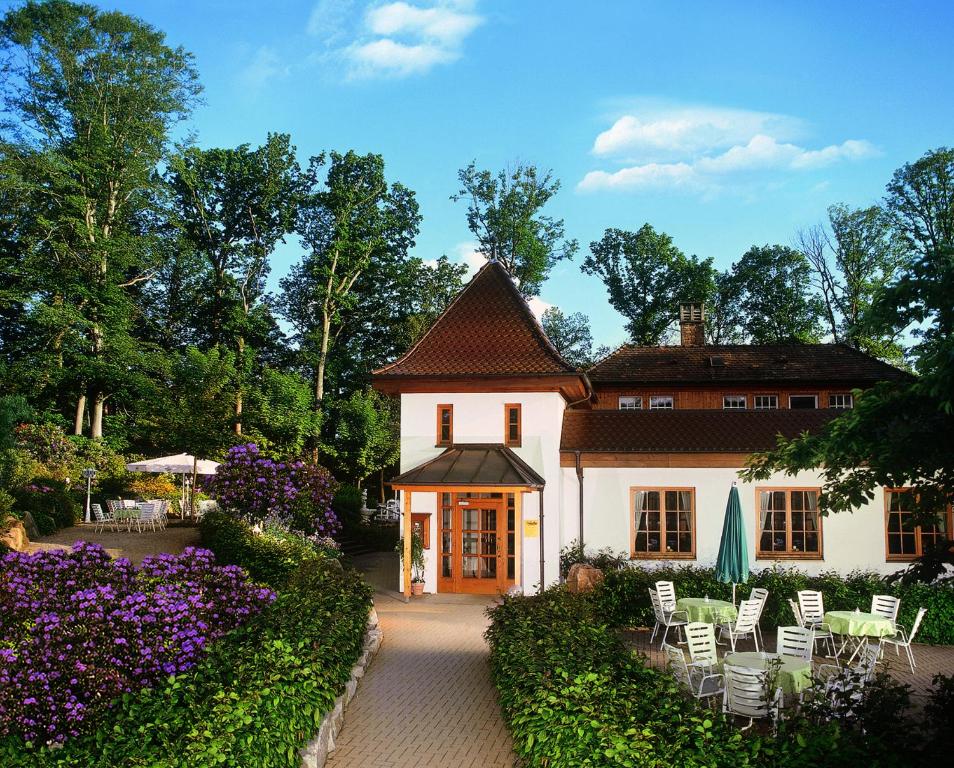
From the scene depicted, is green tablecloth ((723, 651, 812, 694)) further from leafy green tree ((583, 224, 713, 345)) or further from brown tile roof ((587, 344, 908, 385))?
leafy green tree ((583, 224, 713, 345))

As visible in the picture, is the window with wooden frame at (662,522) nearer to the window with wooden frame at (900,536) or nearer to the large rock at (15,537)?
the window with wooden frame at (900,536)

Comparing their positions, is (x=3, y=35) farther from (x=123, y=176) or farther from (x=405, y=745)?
(x=405, y=745)

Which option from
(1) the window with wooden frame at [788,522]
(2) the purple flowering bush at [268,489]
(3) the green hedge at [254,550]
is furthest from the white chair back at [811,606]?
(2) the purple flowering bush at [268,489]

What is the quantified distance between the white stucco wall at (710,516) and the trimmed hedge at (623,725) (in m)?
9.27

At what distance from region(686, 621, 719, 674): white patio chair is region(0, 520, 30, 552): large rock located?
1355 centimetres

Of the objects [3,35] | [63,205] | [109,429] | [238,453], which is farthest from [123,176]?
[238,453]

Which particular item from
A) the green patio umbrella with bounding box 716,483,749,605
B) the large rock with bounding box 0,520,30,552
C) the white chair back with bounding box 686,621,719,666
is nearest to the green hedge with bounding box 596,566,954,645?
the green patio umbrella with bounding box 716,483,749,605

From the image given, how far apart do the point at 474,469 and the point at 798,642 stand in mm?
7997

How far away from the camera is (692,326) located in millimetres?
35656

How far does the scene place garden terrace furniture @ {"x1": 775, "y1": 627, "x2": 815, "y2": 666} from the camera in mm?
10476

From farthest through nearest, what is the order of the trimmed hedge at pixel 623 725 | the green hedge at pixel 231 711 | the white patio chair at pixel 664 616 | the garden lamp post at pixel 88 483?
the garden lamp post at pixel 88 483
the white patio chair at pixel 664 616
the green hedge at pixel 231 711
the trimmed hedge at pixel 623 725

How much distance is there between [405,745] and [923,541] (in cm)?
1391

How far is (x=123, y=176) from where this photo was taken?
31.2 m

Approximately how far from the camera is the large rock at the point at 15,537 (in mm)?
16984
